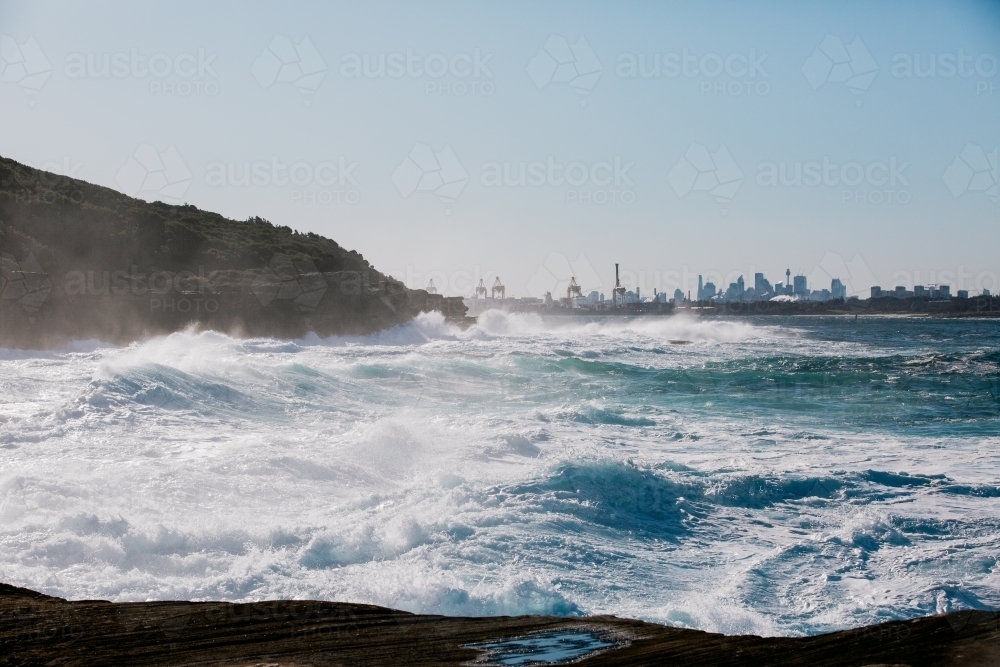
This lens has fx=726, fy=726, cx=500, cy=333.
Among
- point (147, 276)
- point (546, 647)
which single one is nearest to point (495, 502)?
point (546, 647)

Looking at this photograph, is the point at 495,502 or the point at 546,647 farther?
the point at 495,502

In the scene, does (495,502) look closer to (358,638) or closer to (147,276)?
(358,638)

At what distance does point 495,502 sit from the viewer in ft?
24.1

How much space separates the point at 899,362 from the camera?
25.4 metres

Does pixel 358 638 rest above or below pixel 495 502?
above

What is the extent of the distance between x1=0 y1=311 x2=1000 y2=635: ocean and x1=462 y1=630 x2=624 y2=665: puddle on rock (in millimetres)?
1608

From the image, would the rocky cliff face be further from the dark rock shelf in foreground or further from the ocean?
the dark rock shelf in foreground

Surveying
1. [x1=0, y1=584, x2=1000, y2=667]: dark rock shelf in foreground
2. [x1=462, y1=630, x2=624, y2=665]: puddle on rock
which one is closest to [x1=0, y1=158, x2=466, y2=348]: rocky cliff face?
[x1=0, y1=584, x2=1000, y2=667]: dark rock shelf in foreground

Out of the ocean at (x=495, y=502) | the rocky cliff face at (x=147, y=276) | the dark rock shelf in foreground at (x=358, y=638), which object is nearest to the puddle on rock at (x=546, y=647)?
the dark rock shelf in foreground at (x=358, y=638)

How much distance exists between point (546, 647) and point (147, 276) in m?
36.4

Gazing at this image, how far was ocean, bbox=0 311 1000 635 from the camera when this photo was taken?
210 inches

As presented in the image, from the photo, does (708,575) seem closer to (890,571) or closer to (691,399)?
(890,571)

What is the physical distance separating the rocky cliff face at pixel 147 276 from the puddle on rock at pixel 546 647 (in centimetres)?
2536

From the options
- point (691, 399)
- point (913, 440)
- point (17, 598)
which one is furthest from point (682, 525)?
point (691, 399)
